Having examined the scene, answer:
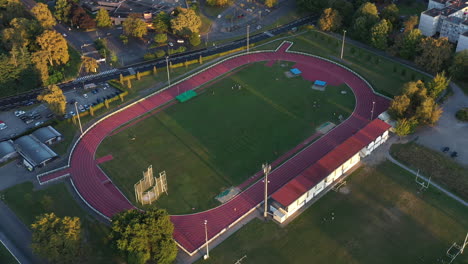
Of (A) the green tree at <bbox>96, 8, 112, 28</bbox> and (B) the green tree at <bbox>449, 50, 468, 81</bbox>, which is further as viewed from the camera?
(A) the green tree at <bbox>96, 8, 112, 28</bbox>

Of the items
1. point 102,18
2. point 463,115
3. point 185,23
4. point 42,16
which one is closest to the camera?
point 463,115

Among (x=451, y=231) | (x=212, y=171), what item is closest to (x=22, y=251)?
(x=212, y=171)

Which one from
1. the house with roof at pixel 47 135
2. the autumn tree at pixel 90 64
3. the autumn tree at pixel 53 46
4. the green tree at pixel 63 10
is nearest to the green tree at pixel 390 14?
the autumn tree at pixel 90 64

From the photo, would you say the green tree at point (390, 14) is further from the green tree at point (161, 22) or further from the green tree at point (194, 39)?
the green tree at point (161, 22)

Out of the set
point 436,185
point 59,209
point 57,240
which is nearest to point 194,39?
point 59,209

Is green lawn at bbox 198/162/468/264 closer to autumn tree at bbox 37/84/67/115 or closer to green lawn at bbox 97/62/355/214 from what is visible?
green lawn at bbox 97/62/355/214

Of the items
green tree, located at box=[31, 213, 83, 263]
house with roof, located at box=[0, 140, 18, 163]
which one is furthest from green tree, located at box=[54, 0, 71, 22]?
green tree, located at box=[31, 213, 83, 263]

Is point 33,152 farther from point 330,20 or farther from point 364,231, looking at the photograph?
point 330,20
